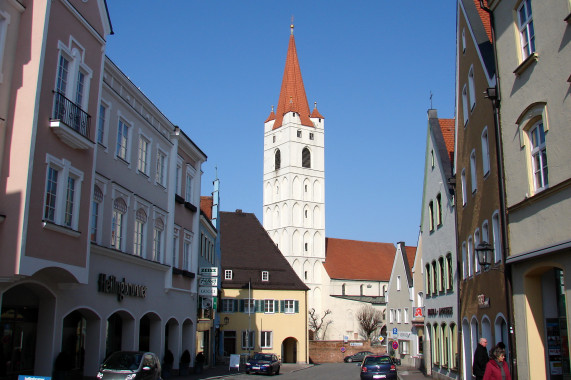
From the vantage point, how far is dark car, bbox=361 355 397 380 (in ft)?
92.0

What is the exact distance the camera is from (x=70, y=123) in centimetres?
1661

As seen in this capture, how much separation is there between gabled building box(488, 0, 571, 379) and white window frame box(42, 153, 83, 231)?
1138 centimetres

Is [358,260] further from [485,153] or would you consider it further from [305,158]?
[485,153]

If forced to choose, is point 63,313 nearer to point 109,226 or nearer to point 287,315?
point 109,226

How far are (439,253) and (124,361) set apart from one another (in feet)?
56.0

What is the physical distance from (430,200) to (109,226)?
17.3 metres

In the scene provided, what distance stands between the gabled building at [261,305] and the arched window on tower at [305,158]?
150 ft

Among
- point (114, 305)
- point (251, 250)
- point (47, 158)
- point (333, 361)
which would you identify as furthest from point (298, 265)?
point (47, 158)

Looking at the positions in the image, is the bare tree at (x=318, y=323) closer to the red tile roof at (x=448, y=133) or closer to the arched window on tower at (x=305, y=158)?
the arched window on tower at (x=305, y=158)

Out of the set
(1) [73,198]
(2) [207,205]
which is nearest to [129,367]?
(1) [73,198]

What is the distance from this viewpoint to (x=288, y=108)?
357 ft

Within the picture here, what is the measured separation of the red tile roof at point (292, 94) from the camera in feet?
358

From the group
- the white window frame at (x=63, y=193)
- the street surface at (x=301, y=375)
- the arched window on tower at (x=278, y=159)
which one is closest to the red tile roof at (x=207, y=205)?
the street surface at (x=301, y=375)

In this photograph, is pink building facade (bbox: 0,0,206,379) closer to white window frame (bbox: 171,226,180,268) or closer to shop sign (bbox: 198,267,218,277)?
white window frame (bbox: 171,226,180,268)
